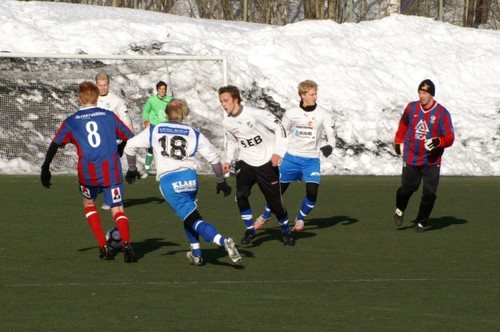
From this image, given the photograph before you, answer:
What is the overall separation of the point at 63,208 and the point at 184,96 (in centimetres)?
1025

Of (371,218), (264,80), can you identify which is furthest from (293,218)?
(264,80)

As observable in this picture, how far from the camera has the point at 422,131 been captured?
46.6 ft

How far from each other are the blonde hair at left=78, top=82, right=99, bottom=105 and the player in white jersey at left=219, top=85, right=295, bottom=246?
1604mm

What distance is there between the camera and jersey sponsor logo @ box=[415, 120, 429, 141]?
559 inches

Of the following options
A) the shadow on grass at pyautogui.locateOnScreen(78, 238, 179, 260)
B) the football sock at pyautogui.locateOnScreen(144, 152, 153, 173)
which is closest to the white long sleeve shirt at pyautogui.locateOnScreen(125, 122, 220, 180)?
the shadow on grass at pyautogui.locateOnScreen(78, 238, 179, 260)

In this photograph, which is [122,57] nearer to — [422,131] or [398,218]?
[398,218]

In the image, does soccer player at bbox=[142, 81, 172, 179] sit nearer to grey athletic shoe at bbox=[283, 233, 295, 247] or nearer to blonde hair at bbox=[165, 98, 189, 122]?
grey athletic shoe at bbox=[283, 233, 295, 247]

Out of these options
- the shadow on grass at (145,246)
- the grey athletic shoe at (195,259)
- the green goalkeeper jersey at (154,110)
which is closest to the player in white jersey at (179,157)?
the grey athletic shoe at (195,259)

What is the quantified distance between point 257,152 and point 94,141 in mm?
2041

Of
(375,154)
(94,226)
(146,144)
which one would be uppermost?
(146,144)

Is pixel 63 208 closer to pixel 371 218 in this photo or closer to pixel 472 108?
pixel 371 218

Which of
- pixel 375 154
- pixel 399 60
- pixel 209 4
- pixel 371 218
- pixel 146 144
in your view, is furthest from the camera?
pixel 209 4

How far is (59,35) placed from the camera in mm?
28797

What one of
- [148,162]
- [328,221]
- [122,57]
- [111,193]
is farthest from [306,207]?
[122,57]
